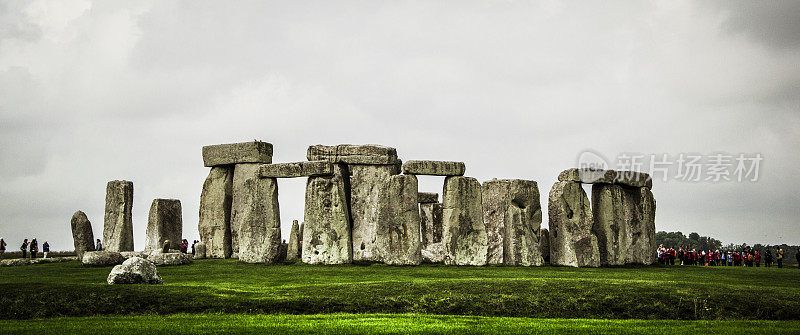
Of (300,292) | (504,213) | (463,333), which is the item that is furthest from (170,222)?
(463,333)

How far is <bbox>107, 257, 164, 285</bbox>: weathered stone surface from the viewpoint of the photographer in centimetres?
1553

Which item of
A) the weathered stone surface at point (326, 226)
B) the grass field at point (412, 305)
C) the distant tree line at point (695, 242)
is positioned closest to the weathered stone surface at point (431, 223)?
the weathered stone surface at point (326, 226)

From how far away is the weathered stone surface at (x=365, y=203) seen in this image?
24.5 m

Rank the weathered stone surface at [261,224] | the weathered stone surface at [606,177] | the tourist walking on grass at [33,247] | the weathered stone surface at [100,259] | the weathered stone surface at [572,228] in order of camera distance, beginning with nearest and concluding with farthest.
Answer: the weathered stone surface at [100,259] → the weathered stone surface at [572,228] → the weathered stone surface at [261,224] → the weathered stone surface at [606,177] → the tourist walking on grass at [33,247]

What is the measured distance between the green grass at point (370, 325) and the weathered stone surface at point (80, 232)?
14.9 m

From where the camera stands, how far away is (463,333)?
10.8m

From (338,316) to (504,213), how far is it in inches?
469

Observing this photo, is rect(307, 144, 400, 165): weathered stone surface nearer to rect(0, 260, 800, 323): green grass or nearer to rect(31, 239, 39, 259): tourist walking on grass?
rect(0, 260, 800, 323): green grass

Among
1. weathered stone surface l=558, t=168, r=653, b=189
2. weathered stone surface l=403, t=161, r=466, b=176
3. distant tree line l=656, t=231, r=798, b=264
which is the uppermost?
weathered stone surface l=403, t=161, r=466, b=176

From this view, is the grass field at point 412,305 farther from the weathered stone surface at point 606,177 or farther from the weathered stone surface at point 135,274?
the weathered stone surface at point 606,177

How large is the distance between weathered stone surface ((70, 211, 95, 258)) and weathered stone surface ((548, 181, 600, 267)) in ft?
52.1

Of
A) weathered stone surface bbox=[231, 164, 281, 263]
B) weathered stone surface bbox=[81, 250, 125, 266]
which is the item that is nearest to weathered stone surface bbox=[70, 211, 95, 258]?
weathered stone surface bbox=[81, 250, 125, 266]

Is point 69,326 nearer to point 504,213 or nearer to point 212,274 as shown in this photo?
point 212,274

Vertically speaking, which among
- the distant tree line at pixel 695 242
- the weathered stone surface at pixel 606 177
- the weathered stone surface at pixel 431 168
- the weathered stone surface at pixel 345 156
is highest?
the weathered stone surface at pixel 345 156
